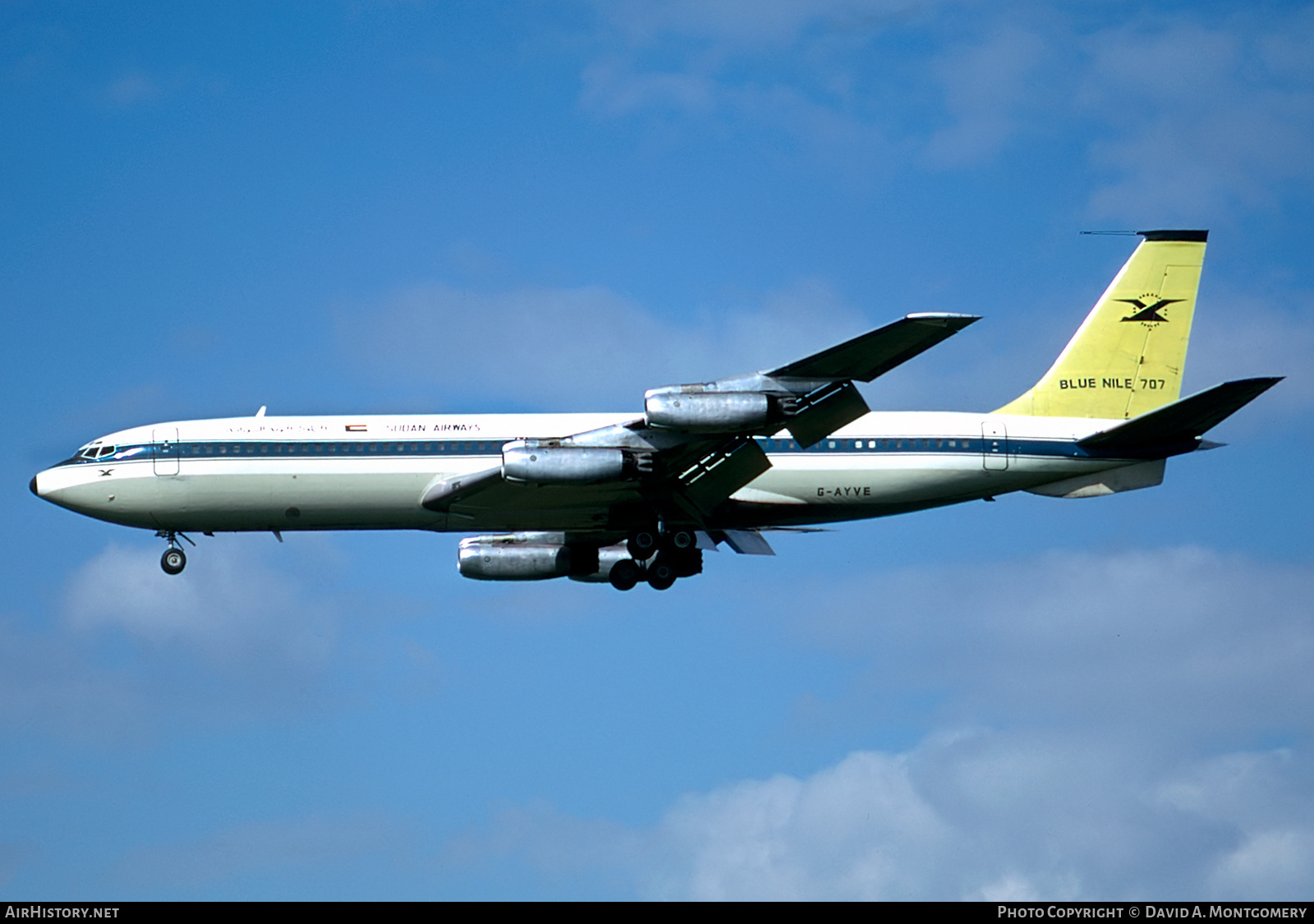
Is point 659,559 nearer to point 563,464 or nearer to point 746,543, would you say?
point 746,543

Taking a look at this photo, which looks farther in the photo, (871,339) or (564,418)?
(564,418)

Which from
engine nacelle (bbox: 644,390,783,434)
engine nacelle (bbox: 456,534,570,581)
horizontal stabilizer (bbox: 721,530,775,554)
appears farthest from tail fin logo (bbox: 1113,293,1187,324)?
engine nacelle (bbox: 456,534,570,581)

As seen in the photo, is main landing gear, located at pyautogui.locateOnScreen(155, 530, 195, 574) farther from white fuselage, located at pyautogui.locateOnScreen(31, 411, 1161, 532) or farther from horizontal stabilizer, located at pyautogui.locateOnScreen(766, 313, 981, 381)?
horizontal stabilizer, located at pyautogui.locateOnScreen(766, 313, 981, 381)

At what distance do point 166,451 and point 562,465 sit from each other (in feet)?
41.6

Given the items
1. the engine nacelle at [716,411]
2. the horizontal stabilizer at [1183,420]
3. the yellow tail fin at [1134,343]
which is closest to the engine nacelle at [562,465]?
the engine nacelle at [716,411]

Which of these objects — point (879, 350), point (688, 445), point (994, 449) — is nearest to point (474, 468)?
point (688, 445)

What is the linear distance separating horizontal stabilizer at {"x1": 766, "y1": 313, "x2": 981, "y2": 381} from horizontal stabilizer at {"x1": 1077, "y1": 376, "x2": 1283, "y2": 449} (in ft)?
27.3

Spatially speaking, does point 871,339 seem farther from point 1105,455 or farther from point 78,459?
point 78,459

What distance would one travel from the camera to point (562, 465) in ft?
128
